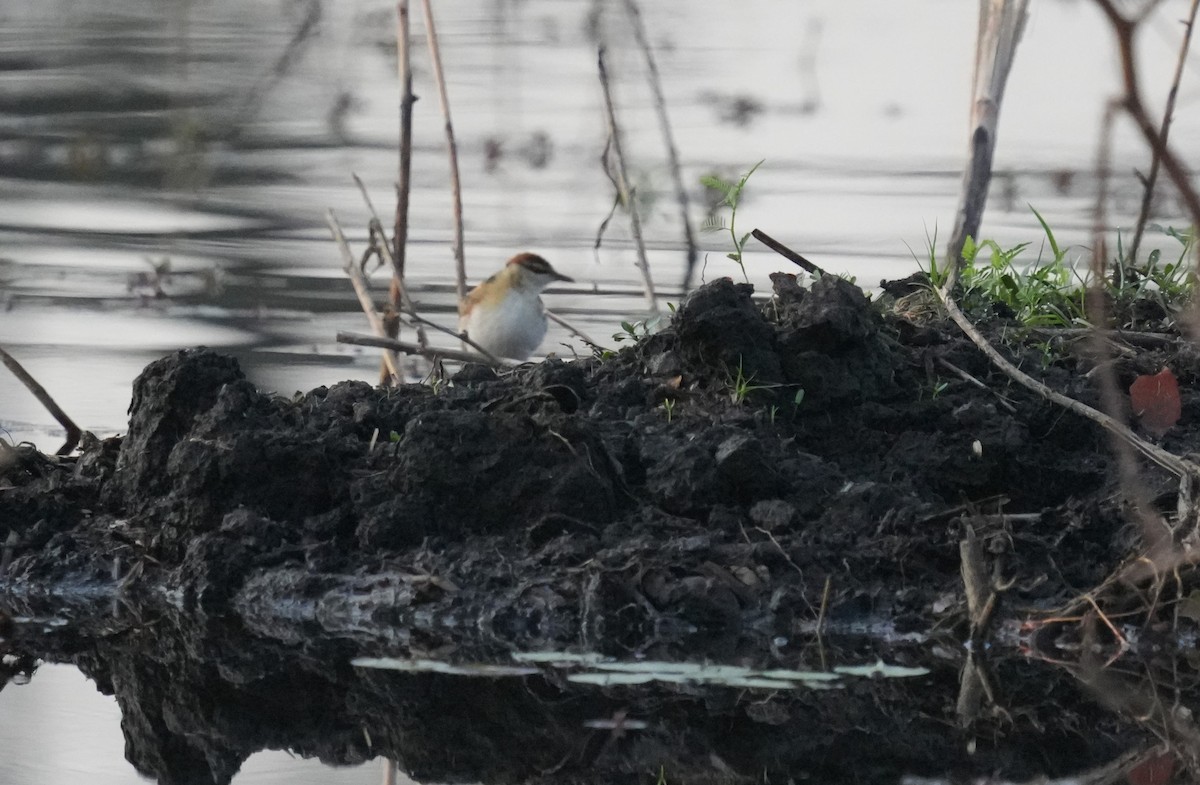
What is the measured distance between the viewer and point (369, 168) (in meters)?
12.7

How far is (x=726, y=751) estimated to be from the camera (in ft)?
13.0

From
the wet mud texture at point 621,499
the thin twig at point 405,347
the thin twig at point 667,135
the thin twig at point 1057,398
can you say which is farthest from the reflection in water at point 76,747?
the thin twig at point 667,135

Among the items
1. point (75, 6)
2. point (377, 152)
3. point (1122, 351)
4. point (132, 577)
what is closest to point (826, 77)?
point (377, 152)

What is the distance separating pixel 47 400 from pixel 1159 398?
3826 mm

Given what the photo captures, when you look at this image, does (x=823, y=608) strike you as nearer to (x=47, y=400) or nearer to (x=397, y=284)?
(x=47, y=400)

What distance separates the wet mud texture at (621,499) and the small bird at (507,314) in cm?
221

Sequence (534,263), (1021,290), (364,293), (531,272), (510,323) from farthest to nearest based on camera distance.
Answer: (534,263), (531,272), (510,323), (364,293), (1021,290)

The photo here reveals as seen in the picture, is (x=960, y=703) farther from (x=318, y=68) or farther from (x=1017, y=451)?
(x=318, y=68)

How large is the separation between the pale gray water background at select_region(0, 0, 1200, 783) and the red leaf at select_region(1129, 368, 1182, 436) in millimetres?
3722

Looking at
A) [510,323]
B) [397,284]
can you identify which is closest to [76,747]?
[397,284]

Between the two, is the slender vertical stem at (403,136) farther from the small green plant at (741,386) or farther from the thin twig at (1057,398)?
the thin twig at (1057,398)

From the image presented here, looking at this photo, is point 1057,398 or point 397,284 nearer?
point 1057,398

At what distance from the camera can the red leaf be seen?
5.28 m

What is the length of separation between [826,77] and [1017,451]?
35.6ft
